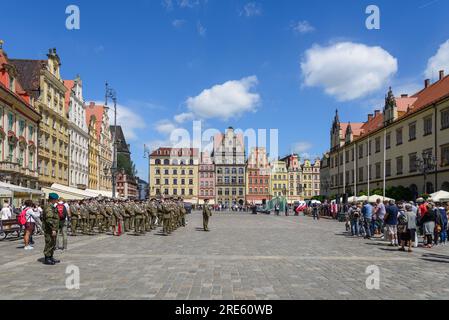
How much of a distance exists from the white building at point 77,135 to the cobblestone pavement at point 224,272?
40.2 m

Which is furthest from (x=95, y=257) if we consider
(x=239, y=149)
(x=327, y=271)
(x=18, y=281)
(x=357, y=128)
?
(x=239, y=149)

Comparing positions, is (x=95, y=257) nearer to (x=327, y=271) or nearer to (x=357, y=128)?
(x=327, y=271)

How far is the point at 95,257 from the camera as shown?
1330 cm

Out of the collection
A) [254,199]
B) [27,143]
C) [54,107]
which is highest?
[54,107]

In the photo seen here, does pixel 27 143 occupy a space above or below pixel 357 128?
below

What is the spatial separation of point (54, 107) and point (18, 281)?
137ft

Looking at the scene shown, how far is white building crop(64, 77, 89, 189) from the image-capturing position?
54688 mm

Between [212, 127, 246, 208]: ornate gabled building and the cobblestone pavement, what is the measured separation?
96431mm

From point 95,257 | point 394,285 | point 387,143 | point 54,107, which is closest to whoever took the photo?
point 394,285

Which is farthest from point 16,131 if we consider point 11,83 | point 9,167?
point 9,167

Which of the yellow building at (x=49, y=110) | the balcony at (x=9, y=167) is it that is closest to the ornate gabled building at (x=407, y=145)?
the balcony at (x=9, y=167)

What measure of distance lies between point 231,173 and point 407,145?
69514 mm

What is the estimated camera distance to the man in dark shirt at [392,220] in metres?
17.7
